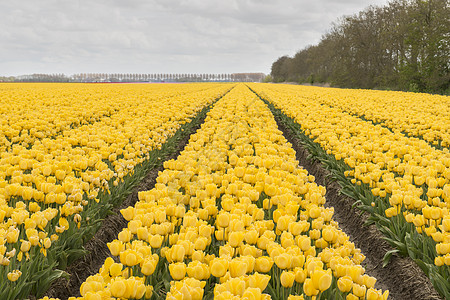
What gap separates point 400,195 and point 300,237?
1.86 metres

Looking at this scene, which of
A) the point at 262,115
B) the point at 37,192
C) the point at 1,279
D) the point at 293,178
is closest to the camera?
the point at 1,279

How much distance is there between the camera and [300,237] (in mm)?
2607

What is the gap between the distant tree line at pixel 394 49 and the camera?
29.5 m

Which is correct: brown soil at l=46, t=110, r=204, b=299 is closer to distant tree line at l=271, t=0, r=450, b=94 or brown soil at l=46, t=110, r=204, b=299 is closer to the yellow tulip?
the yellow tulip

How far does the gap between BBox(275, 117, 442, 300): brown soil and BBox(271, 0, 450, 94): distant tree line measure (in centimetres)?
2629

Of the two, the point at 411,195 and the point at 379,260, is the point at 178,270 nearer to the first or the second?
the point at 411,195

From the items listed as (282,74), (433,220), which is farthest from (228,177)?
(282,74)

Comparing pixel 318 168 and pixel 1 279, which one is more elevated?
pixel 1 279

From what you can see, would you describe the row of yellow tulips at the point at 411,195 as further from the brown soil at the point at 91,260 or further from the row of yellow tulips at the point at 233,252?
the brown soil at the point at 91,260

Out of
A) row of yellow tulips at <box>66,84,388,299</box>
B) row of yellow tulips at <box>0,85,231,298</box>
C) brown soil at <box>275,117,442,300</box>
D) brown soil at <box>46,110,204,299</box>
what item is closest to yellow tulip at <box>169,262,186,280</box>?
row of yellow tulips at <box>66,84,388,299</box>

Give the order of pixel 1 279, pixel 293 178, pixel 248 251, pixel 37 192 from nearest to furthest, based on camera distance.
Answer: pixel 248 251
pixel 1 279
pixel 37 192
pixel 293 178

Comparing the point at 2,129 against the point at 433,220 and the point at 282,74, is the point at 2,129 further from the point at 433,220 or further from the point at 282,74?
the point at 282,74

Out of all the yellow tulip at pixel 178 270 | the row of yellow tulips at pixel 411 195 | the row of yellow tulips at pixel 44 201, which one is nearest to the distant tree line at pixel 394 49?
the row of yellow tulips at pixel 411 195

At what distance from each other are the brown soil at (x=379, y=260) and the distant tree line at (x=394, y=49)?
26292 mm
